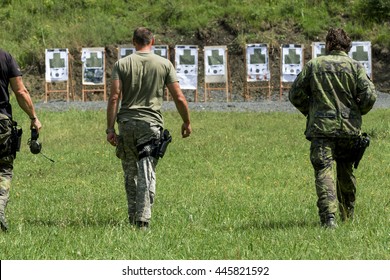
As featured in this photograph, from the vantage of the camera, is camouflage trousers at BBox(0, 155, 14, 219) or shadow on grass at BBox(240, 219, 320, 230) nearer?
shadow on grass at BBox(240, 219, 320, 230)

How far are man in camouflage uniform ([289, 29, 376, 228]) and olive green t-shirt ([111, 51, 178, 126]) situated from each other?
1366mm

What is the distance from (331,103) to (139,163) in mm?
1973

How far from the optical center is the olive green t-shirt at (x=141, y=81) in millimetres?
9070

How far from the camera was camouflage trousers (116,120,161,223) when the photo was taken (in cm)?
903

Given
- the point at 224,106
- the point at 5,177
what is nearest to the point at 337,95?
the point at 5,177

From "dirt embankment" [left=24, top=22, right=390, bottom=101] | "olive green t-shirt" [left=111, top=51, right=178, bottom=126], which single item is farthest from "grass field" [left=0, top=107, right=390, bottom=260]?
"dirt embankment" [left=24, top=22, right=390, bottom=101]

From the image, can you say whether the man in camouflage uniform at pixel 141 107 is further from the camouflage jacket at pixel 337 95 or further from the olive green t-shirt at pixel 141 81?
the camouflage jacket at pixel 337 95

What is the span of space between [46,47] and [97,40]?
204cm

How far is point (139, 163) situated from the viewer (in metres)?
9.09

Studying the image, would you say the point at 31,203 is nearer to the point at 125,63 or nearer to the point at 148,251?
the point at 125,63

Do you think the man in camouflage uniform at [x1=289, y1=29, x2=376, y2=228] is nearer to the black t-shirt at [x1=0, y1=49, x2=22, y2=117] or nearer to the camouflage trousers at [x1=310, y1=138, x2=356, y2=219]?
the camouflage trousers at [x1=310, y1=138, x2=356, y2=219]

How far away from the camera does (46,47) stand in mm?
36531

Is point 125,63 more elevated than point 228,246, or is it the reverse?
point 125,63

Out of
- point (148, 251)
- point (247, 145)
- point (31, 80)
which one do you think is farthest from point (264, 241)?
point (31, 80)
